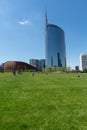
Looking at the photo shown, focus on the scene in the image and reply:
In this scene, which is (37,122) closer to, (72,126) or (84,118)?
(72,126)

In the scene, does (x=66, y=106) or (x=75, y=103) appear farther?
(x=75, y=103)

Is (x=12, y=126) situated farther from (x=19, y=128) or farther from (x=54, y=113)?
(x=54, y=113)

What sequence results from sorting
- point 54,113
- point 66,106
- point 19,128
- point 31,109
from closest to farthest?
point 19,128, point 54,113, point 31,109, point 66,106

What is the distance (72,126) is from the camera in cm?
802

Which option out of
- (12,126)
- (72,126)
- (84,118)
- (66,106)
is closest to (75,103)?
(66,106)

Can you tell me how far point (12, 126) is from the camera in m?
8.05

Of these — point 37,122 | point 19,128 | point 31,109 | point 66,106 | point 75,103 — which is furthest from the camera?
point 75,103

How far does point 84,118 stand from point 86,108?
1.81m

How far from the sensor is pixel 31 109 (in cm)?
1052

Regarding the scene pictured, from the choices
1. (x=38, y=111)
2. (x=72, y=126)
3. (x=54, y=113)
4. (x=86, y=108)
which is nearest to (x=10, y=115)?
(x=38, y=111)

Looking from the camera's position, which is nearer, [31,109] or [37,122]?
[37,122]

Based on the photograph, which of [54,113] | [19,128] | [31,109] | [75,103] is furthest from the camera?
[75,103]

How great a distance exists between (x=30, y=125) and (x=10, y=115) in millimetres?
1653

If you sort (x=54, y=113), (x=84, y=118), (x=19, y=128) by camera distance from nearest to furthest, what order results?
(x=19, y=128), (x=84, y=118), (x=54, y=113)
